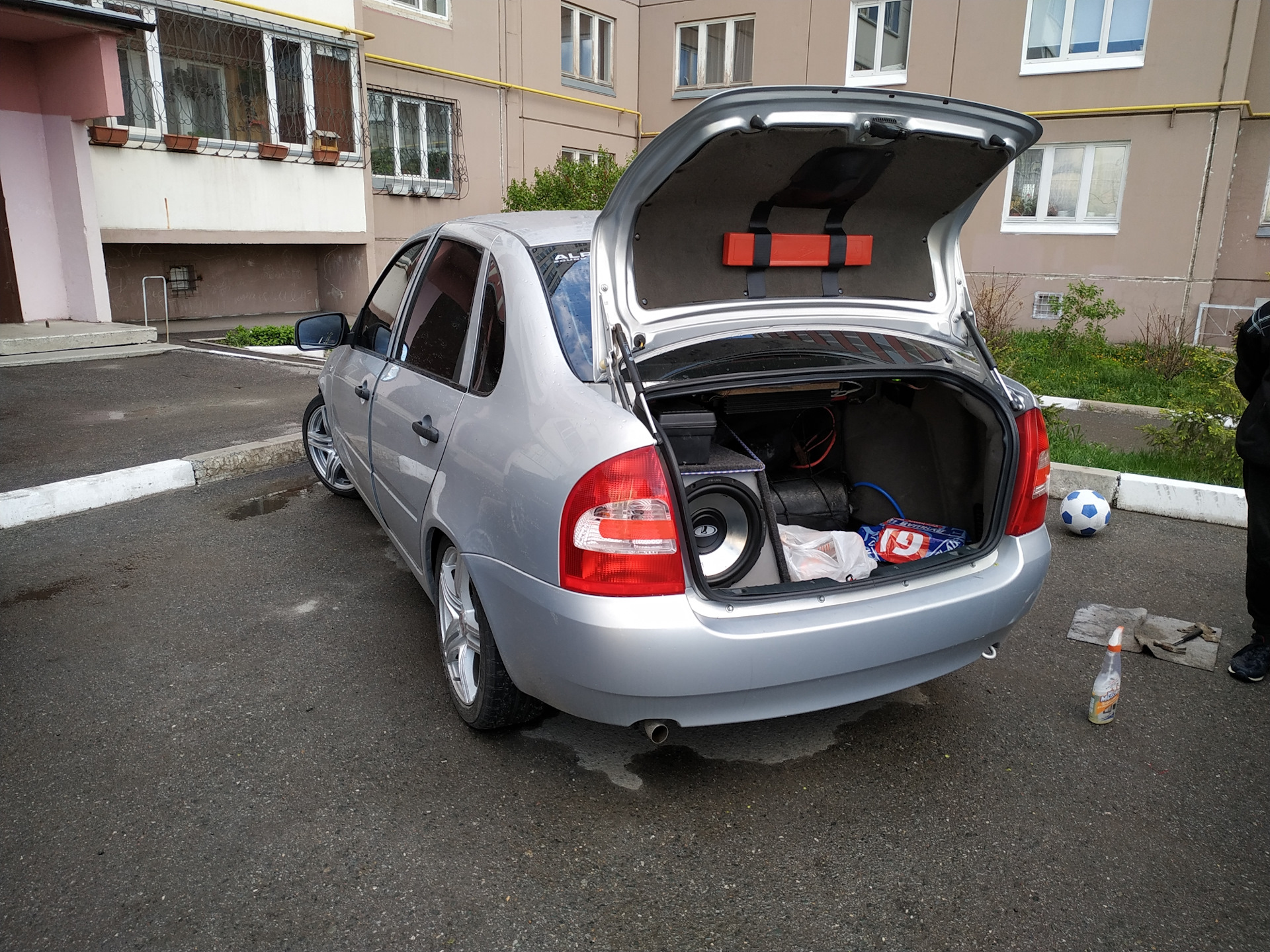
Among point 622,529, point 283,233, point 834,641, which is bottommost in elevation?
point 834,641

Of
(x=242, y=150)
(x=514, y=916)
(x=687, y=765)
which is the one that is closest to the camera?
(x=514, y=916)

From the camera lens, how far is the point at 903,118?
8.41ft

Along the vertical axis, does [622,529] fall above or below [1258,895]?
above

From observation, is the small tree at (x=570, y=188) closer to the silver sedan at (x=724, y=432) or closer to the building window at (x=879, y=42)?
the building window at (x=879, y=42)

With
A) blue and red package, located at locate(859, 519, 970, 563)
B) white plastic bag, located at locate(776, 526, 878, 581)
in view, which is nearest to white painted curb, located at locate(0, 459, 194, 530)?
white plastic bag, located at locate(776, 526, 878, 581)

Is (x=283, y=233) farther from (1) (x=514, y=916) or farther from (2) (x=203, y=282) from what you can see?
(1) (x=514, y=916)

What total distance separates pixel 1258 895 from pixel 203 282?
589 inches

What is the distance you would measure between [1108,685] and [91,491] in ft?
17.8

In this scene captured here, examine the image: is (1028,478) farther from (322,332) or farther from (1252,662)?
(322,332)

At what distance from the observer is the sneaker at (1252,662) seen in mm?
3438

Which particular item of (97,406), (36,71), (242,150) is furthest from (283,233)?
(97,406)

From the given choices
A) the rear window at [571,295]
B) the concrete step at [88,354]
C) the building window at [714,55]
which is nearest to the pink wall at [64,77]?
the concrete step at [88,354]

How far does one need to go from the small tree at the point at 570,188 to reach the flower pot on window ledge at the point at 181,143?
178 inches

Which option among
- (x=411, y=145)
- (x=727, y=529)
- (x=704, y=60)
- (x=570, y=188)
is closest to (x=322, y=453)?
(x=727, y=529)
